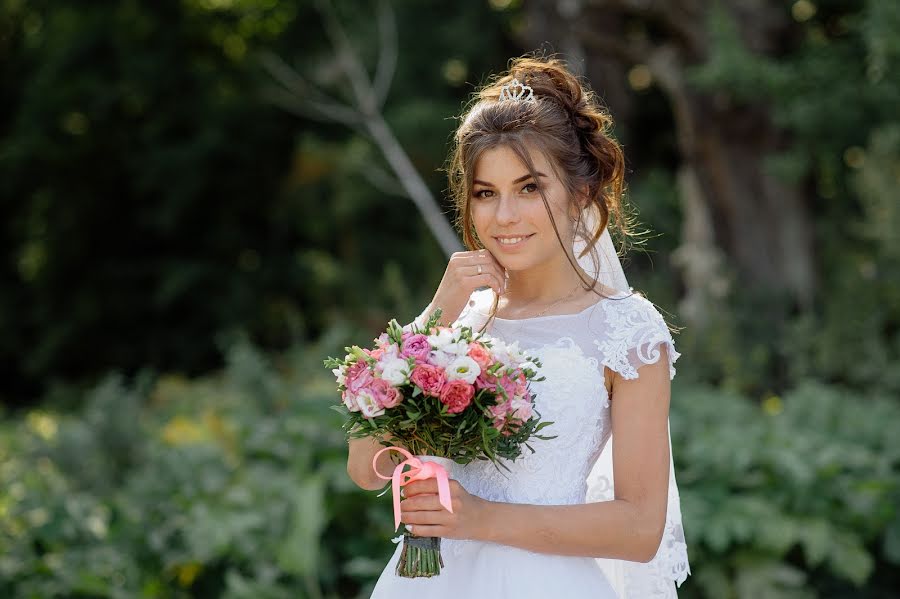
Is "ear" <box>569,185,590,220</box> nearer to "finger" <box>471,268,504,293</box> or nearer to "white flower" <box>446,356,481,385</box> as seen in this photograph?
"finger" <box>471,268,504,293</box>

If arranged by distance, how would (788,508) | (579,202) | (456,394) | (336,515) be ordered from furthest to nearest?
(336,515) < (788,508) < (579,202) < (456,394)

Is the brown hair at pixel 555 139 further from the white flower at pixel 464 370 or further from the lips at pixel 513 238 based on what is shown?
the white flower at pixel 464 370

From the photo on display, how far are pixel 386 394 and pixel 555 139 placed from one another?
757 millimetres

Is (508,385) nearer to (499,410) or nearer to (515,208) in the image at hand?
(499,410)

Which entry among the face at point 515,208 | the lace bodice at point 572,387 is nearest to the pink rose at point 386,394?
the lace bodice at point 572,387

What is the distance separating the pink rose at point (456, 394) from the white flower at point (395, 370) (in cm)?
9

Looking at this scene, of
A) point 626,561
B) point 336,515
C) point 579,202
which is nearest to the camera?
point 579,202

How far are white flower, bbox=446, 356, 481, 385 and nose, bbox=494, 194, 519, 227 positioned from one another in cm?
43

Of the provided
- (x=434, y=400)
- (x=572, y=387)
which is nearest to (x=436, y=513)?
(x=434, y=400)

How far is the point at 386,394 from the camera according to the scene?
2059 millimetres

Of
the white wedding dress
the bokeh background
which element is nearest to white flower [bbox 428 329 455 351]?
the white wedding dress

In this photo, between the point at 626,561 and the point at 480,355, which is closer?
the point at 480,355

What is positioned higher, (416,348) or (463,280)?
(463,280)

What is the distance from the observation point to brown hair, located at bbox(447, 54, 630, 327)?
2387 millimetres
